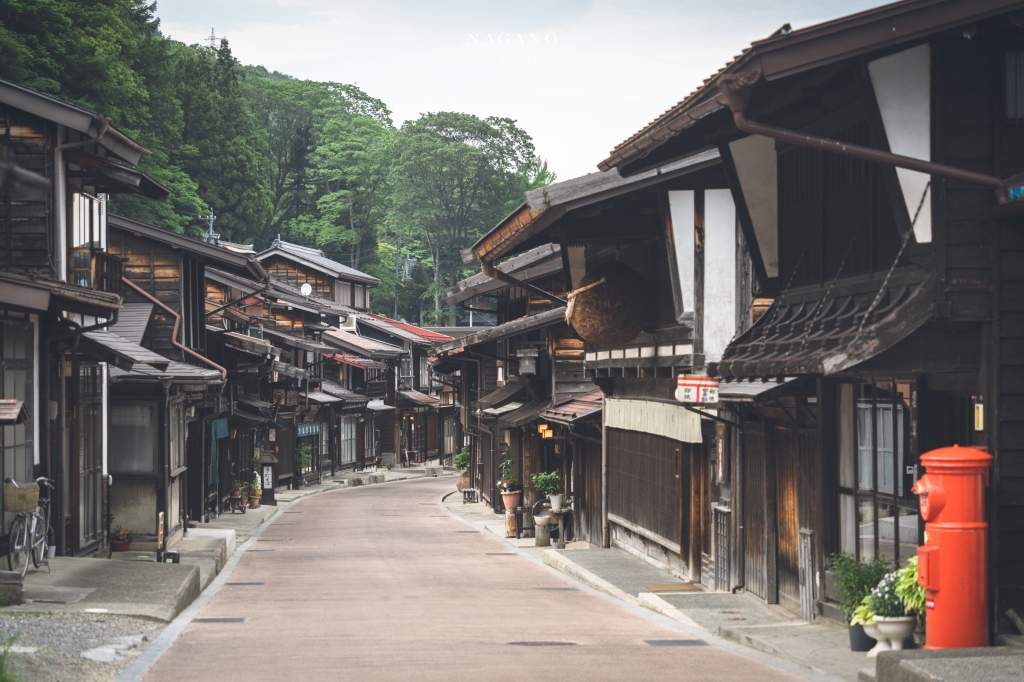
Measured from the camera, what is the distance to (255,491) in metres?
Result: 40.9

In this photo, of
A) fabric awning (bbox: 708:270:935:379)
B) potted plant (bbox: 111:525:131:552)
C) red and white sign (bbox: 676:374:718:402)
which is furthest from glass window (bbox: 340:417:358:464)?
fabric awning (bbox: 708:270:935:379)

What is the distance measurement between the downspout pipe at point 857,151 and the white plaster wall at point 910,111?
379mm

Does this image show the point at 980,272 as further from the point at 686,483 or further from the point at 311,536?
the point at 311,536

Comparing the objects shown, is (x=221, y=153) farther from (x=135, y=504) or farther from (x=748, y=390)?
(x=748, y=390)

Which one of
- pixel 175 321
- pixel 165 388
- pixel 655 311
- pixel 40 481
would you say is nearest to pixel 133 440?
pixel 165 388

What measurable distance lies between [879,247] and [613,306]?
8437 mm

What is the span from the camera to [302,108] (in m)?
92.9

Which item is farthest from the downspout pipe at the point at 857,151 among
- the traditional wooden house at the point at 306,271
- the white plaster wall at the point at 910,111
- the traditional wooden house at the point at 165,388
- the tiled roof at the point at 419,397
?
the tiled roof at the point at 419,397

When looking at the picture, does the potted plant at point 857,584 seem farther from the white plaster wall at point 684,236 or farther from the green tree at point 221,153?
the green tree at point 221,153

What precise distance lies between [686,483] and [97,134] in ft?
35.9

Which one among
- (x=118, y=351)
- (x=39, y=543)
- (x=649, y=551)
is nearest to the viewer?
(x=39, y=543)

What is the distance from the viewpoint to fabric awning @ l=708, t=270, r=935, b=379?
33.0ft

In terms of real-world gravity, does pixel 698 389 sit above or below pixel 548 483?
above

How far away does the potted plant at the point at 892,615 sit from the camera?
10516mm
